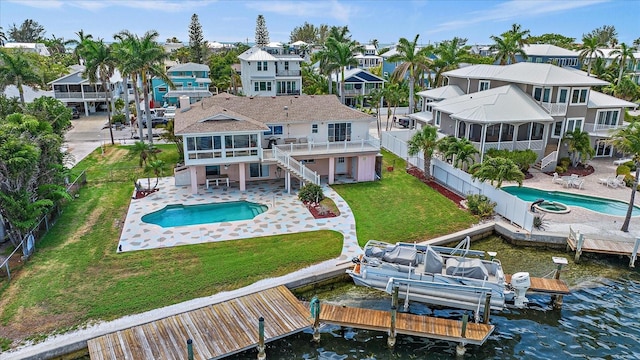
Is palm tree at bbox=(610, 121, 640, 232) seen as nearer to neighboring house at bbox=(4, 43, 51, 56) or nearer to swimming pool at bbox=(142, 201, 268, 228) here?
swimming pool at bbox=(142, 201, 268, 228)

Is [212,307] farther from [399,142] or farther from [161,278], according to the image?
[399,142]

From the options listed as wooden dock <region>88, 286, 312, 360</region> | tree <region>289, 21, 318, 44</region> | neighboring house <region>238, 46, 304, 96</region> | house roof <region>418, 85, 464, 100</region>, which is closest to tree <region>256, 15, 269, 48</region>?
tree <region>289, 21, 318, 44</region>

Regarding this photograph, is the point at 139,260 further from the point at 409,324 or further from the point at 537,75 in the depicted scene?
the point at 537,75

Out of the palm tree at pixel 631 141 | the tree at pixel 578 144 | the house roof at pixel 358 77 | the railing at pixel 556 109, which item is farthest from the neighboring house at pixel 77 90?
the palm tree at pixel 631 141

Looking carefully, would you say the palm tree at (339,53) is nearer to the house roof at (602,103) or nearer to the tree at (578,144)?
the tree at (578,144)

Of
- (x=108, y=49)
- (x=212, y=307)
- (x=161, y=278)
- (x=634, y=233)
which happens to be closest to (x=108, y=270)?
(x=161, y=278)

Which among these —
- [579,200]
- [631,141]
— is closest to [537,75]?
[579,200]

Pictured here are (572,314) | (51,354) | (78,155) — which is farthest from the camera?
(78,155)
